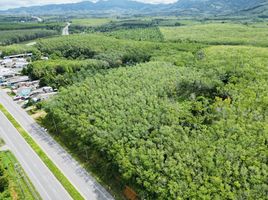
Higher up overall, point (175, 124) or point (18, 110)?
point (175, 124)

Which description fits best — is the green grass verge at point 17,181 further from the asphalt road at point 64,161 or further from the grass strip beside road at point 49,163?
the asphalt road at point 64,161

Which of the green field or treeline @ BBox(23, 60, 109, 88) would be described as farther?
the green field

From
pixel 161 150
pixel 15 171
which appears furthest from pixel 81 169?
pixel 161 150

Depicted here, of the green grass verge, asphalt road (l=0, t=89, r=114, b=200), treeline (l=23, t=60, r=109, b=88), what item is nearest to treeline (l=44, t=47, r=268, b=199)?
asphalt road (l=0, t=89, r=114, b=200)

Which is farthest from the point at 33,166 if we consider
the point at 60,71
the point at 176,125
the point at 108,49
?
the point at 108,49

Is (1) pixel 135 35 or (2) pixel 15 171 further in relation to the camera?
(1) pixel 135 35

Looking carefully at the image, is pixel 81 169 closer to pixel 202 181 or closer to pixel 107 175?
pixel 107 175

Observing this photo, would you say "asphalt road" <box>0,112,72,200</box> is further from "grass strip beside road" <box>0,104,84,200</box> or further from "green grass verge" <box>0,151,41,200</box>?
"green grass verge" <box>0,151,41,200</box>

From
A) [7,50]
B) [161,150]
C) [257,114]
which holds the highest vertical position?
[257,114]
